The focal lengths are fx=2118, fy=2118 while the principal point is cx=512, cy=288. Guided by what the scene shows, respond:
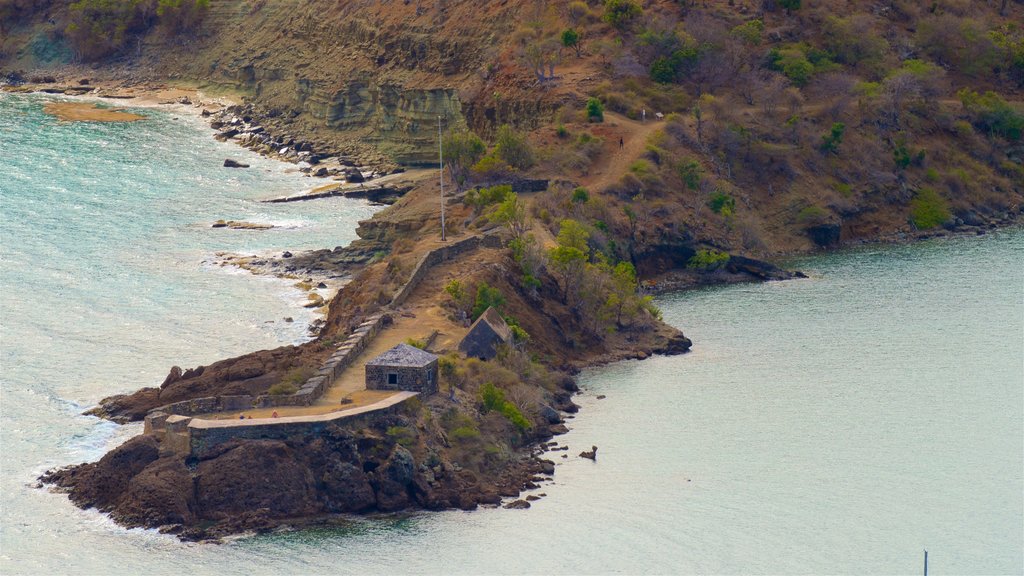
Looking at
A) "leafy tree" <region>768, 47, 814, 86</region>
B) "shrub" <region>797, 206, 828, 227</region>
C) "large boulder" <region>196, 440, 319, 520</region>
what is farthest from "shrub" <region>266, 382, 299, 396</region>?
"leafy tree" <region>768, 47, 814, 86</region>

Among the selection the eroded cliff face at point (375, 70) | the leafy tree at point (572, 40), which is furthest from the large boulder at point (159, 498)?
the leafy tree at point (572, 40)

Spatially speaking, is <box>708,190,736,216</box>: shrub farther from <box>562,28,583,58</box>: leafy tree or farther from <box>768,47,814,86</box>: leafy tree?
<box>562,28,583,58</box>: leafy tree

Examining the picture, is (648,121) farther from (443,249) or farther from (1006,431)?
(1006,431)

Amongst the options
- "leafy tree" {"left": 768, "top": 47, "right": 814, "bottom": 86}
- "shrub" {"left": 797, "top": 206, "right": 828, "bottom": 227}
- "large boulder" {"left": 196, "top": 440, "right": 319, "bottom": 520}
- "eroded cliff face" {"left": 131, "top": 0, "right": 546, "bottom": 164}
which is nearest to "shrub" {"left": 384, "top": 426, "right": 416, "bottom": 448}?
"large boulder" {"left": 196, "top": 440, "right": 319, "bottom": 520}

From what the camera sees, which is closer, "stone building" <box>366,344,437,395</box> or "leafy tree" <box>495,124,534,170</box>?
"stone building" <box>366,344,437,395</box>

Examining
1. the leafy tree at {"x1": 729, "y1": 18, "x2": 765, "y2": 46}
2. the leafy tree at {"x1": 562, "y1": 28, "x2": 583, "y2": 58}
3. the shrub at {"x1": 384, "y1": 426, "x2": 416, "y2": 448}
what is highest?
the leafy tree at {"x1": 729, "y1": 18, "x2": 765, "y2": 46}

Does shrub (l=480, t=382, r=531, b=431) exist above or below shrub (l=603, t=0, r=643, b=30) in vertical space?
below

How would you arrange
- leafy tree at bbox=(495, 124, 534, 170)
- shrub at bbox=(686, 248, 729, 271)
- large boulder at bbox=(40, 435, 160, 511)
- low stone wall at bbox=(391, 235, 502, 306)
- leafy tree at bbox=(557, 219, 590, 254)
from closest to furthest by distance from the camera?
large boulder at bbox=(40, 435, 160, 511) < low stone wall at bbox=(391, 235, 502, 306) < leafy tree at bbox=(557, 219, 590, 254) < shrub at bbox=(686, 248, 729, 271) < leafy tree at bbox=(495, 124, 534, 170)

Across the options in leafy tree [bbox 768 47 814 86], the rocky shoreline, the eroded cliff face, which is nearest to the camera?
the rocky shoreline
